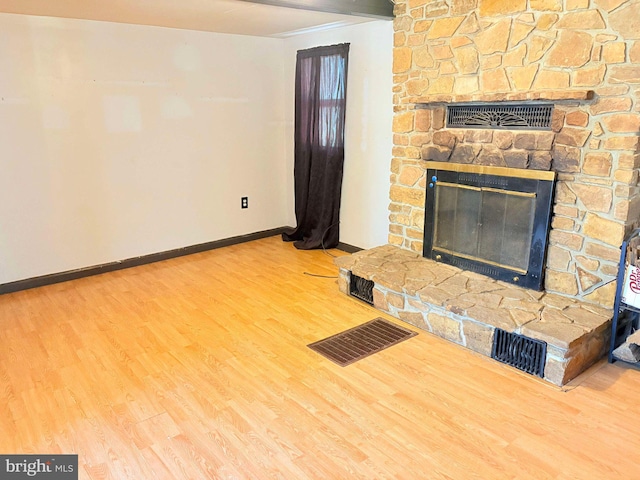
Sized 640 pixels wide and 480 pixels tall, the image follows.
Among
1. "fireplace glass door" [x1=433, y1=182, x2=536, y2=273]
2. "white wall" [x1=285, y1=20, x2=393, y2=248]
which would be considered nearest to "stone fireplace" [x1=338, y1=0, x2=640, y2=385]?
"fireplace glass door" [x1=433, y1=182, x2=536, y2=273]

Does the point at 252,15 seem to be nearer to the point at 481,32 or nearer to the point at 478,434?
the point at 481,32

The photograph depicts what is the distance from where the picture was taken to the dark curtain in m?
4.36

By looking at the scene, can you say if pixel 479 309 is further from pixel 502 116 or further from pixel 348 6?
pixel 348 6

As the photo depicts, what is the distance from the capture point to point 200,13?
349 centimetres

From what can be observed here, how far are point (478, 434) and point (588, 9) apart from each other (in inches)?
91.9

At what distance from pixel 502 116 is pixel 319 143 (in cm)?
197

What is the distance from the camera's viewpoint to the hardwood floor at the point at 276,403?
1.95 metres

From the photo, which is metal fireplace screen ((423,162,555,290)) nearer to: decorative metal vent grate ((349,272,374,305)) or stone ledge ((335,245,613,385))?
stone ledge ((335,245,613,385))

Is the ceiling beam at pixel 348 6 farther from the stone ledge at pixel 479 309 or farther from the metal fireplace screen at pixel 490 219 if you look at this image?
the stone ledge at pixel 479 309

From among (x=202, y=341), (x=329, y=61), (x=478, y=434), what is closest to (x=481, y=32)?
(x=329, y=61)

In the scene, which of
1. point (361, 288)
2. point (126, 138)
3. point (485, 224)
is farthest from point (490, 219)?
point (126, 138)

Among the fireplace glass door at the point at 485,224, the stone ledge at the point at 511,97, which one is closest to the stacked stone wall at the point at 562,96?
the stone ledge at the point at 511,97

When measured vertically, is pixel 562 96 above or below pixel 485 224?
above

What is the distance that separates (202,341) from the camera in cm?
294
